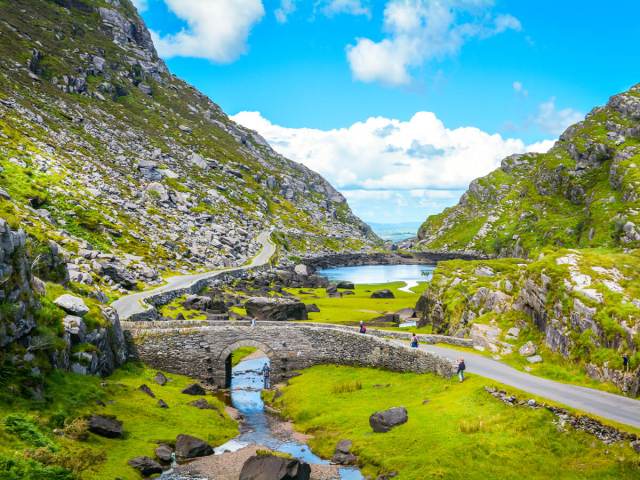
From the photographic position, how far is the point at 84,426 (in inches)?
1414

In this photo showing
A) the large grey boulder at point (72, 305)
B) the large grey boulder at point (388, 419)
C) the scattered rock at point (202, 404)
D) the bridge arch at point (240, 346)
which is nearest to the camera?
the large grey boulder at point (388, 419)

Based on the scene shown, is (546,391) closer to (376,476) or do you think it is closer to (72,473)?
(376,476)

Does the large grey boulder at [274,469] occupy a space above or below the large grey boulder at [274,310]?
below

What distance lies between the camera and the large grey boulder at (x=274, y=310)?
282ft

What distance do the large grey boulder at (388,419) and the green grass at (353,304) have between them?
4486 centimetres

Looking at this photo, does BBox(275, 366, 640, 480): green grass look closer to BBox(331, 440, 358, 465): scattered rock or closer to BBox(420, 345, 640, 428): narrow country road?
BBox(331, 440, 358, 465): scattered rock

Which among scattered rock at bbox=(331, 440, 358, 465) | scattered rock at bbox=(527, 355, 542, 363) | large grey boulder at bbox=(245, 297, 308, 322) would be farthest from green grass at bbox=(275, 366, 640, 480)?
large grey boulder at bbox=(245, 297, 308, 322)

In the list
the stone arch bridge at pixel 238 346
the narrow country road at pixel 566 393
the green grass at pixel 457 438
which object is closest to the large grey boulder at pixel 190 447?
the green grass at pixel 457 438

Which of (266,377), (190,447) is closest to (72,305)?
(190,447)

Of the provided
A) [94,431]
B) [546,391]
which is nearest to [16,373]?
[94,431]

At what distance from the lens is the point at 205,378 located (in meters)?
60.6

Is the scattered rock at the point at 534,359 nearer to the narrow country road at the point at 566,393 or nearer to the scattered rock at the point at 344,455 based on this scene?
the narrow country road at the point at 566,393

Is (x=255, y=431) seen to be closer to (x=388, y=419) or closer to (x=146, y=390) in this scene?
(x=146, y=390)

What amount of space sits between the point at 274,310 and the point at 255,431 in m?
39.2
